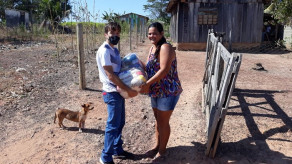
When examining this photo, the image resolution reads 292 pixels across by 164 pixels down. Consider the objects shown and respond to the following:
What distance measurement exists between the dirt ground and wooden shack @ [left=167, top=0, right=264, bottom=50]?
24.1ft

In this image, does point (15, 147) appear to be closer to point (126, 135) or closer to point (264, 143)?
point (126, 135)

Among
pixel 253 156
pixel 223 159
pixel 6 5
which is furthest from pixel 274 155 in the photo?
pixel 6 5

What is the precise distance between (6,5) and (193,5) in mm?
31657

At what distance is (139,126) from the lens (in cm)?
408

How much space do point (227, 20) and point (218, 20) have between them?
1.72 feet

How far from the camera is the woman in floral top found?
102 inches

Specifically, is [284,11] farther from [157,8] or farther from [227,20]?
[157,8]

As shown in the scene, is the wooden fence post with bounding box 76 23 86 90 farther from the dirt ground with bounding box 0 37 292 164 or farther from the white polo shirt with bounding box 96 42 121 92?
the white polo shirt with bounding box 96 42 121 92

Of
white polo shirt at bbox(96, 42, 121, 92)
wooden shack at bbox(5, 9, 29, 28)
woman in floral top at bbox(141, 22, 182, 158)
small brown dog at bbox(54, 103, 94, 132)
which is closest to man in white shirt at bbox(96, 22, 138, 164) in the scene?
white polo shirt at bbox(96, 42, 121, 92)

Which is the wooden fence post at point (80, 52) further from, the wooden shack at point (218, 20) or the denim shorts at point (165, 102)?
the wooden shack at point (218, 20)

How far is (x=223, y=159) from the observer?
10.3ft

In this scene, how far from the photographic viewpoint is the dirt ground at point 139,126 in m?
3.20

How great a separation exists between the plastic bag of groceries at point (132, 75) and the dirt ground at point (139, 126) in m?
1.06

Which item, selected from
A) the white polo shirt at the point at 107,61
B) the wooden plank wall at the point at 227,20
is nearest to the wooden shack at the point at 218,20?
the wooden plank wall at the point at 227,20
